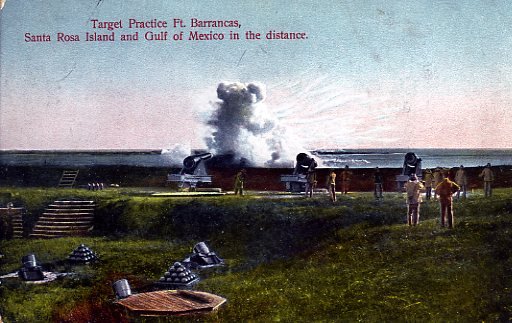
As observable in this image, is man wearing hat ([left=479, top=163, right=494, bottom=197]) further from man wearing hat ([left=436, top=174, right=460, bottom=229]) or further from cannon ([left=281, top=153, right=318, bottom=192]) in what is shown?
cannon ([left=281, top=153, right=318, bottom=192])

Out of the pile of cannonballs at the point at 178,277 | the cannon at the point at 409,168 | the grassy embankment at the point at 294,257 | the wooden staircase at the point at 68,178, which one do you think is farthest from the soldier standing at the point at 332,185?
the wooden staircase at the point at 68,178

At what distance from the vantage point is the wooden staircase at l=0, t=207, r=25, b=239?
6.51 metres

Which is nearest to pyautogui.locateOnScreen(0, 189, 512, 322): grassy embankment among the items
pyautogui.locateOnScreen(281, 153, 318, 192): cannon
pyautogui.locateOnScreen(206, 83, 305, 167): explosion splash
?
pyautogui.locateOnScreen(281, 153, 318, 192): cannon

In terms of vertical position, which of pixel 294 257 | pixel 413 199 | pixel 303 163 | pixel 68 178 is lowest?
pixel 294 257

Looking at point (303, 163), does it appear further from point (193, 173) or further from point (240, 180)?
point (193, 173)

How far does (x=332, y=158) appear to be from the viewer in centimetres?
636

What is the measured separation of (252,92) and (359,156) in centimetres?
125

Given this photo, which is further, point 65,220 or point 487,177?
point 65,220

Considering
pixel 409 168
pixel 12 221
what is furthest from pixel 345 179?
pixel 12 221

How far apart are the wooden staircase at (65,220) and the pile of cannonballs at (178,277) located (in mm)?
958

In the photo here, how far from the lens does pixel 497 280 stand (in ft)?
19.9

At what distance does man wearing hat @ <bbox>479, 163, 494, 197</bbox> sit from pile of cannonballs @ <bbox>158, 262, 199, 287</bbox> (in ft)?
9.78

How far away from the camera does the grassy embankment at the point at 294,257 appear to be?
6.05 metres

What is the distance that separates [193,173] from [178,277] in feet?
3.43
